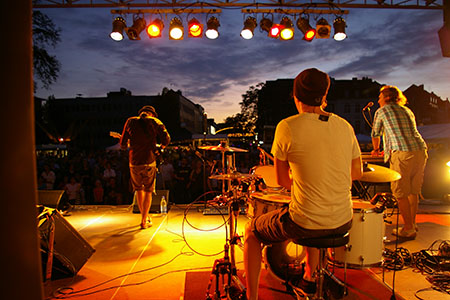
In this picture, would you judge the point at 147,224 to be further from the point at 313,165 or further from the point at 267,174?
the point at 313,165

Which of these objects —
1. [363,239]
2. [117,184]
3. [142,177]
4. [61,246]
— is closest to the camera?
[363,239]

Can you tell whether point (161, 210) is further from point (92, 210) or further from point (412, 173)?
point (412, 173)

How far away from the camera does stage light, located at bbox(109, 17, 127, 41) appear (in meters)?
6.41

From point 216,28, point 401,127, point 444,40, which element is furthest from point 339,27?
point 401,127

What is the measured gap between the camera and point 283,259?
3080 millimetres

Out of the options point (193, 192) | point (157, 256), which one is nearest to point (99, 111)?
point (193, 192)

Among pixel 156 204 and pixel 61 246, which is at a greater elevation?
pixel 61 246

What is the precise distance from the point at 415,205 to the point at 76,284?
15.0 feet

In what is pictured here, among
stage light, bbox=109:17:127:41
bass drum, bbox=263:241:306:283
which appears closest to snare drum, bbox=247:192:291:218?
bass drum, bbox=263:241:306:283

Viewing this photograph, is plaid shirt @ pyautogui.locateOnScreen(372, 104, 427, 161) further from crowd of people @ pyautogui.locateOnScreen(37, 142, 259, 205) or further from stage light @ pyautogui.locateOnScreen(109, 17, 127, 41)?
stage light @ pyautogui.locateOnScreen(109, 17, 127, 41)

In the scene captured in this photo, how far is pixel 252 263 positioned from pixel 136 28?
5.71m

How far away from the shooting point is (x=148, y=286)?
314 cm

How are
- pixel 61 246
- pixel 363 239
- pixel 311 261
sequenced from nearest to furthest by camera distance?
1. pixel 311 261
2. pixel 363 239
3. pixel 61 246

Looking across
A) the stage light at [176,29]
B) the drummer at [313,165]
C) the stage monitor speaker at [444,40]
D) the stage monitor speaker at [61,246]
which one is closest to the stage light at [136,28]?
the stage light at [176,29]
